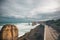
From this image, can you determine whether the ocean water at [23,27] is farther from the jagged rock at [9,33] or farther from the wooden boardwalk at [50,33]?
the wooden boardwalk at [50,33]

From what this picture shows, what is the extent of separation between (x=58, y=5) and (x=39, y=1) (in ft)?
1.55

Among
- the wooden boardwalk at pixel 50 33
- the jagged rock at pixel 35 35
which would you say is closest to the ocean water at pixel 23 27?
the jagged rock at pixel 35 35

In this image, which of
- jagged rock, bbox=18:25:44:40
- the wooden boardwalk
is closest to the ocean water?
jagged rock, bbox=18:25:44:40

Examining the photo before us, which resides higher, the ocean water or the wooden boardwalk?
the ocean water

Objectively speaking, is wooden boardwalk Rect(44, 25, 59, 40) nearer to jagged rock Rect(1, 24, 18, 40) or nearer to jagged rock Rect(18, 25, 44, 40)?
jagged rock Rect(18, 25, 44, 40)

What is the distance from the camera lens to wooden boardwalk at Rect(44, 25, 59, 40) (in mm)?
3686

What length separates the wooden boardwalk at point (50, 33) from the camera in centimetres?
369

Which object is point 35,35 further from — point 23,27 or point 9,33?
point 9,33

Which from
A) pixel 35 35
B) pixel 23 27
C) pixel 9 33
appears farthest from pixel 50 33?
pixel 9 33

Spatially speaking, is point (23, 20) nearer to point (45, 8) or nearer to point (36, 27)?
point (36, 27)

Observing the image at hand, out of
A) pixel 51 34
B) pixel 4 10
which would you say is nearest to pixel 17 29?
pixel 4 10

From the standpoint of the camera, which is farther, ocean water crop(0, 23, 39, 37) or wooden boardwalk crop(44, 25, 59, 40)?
ocean water crop(0, 23, 39, 37)

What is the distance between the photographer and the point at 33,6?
12.8 ft

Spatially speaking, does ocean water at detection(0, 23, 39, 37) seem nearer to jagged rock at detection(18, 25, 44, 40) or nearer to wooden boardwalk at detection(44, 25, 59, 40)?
jagged rock at detection(18, 25, 44, 40)
